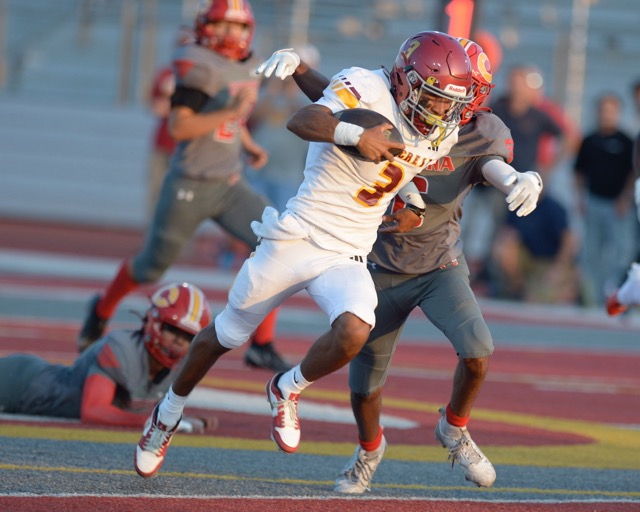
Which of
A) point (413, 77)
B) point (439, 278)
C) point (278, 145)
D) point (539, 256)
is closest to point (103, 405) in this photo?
point (439, 278)

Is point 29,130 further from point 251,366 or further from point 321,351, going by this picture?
point 321,351

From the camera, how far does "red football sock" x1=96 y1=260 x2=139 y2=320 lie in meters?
8.49

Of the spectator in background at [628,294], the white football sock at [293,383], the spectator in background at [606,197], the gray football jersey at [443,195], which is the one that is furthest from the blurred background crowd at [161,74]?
the white football sock at [293,383]

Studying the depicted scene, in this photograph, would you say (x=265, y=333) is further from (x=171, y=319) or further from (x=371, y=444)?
(x=371, y=444)

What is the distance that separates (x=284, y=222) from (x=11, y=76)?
63.1 ft

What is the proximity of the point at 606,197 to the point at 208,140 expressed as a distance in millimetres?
7617

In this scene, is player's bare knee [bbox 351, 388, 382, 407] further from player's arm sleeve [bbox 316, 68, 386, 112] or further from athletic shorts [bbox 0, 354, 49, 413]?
athletic shorts [bbox 0, 354, 49, 413]

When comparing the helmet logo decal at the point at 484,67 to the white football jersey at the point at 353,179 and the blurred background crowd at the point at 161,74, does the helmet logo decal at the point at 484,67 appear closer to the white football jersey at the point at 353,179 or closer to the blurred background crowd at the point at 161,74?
the white football jersey at the point at 353,179

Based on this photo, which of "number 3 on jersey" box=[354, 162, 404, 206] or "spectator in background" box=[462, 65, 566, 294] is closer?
"number 3 on jersey" box=[354, 162, 404, 206]

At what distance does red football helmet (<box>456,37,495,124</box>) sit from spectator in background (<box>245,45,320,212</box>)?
9.05 meters

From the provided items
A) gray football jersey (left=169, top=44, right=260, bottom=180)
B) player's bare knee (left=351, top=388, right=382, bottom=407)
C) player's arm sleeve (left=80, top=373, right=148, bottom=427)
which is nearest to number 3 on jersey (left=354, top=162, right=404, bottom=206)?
player's bare knee (left=351, top=388, right=382, bottom=407)

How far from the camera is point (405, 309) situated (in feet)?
17.9

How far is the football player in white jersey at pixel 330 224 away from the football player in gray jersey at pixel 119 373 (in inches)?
52.1

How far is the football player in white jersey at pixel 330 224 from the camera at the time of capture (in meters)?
4.94
